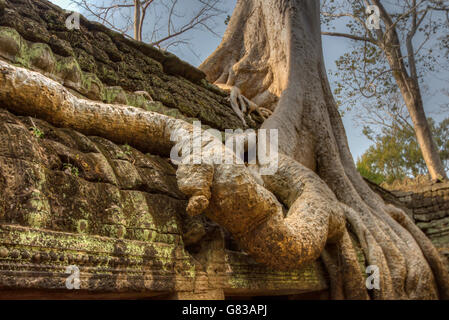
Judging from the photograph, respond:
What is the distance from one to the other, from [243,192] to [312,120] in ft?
9.55

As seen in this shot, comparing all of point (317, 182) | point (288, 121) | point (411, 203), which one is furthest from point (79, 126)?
point (411, 203)

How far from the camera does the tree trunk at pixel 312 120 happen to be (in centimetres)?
310

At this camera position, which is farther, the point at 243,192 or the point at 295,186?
the point at 295,186

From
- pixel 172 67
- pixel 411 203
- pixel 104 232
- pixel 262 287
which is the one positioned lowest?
pixel 262 287

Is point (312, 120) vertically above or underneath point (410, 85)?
underneath

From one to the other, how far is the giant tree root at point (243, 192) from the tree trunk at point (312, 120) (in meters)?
0.05

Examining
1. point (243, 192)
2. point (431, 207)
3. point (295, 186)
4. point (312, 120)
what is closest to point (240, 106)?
point (312, 120)

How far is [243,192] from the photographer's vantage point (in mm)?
1708

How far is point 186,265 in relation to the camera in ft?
5.45

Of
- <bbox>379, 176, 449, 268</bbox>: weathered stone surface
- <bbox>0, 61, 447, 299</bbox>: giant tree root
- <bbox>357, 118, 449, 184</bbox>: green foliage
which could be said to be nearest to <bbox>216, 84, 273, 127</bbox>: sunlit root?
<bbox>0, 61, 447, 299</bbox>: giant tree root

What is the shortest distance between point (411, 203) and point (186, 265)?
6984 millimetres

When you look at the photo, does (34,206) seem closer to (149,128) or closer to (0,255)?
(0,255)

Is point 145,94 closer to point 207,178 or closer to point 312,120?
point 207,178

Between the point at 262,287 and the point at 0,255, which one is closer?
the point at 0,255
